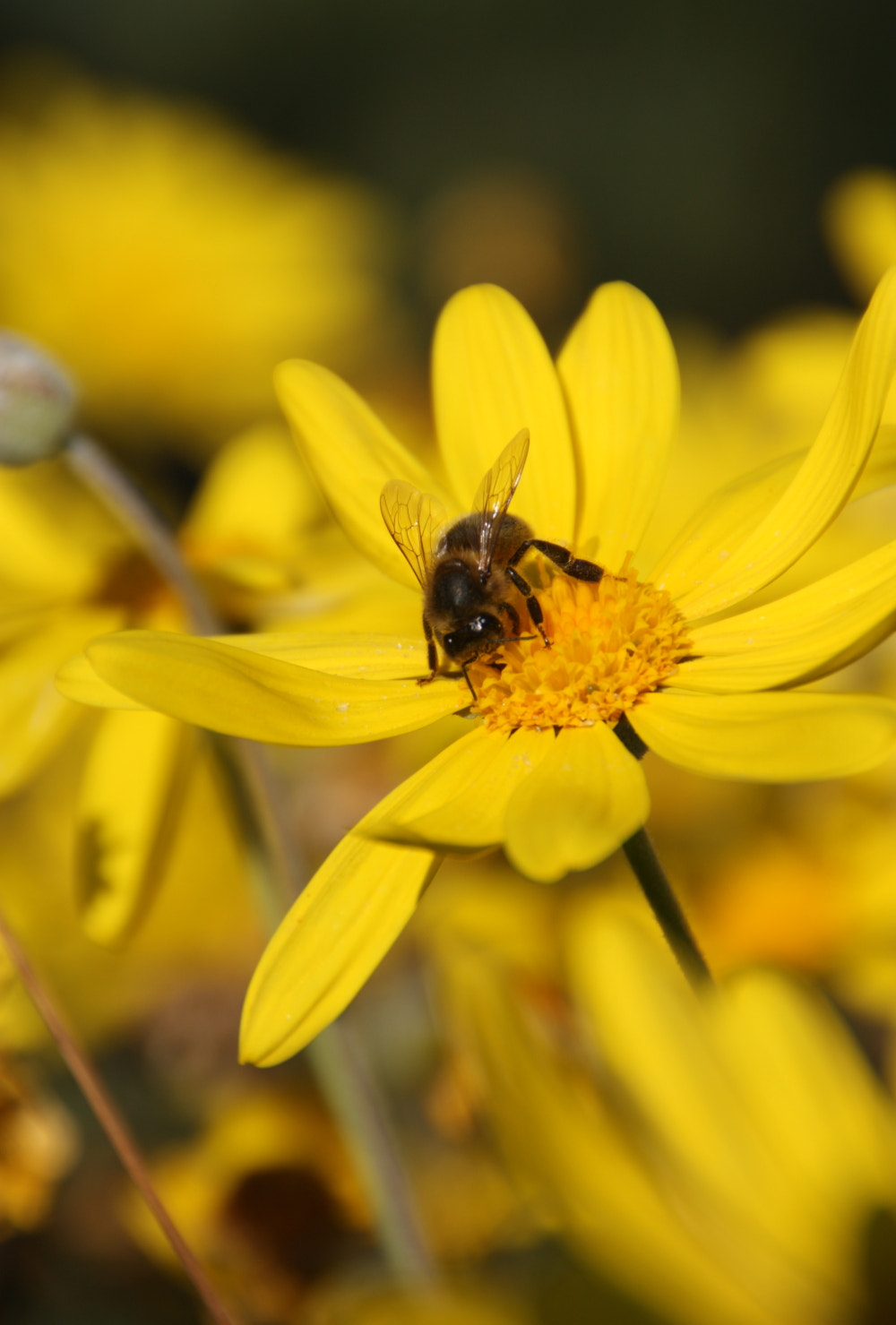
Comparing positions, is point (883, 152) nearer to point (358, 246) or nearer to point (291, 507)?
point (358, 246)

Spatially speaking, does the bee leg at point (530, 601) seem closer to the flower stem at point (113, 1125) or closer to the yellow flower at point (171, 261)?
the flower stem at point (113, 1125)

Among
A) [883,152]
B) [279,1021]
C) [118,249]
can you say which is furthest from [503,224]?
[279,1021]

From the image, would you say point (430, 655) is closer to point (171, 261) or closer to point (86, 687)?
point (86, 687)

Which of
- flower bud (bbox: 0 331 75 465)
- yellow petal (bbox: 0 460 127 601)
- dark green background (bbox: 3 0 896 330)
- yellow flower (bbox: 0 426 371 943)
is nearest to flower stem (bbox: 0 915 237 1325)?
yellow flower (bbox: 0 426 371 943)

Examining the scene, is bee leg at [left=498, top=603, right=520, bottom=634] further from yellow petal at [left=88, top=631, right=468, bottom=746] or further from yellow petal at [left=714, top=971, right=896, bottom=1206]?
yellow petal at [left=714, top=971, right=896, bottom=1206]

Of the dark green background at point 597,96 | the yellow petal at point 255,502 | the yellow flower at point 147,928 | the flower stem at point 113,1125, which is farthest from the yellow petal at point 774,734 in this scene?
the dark green background at point 597,96

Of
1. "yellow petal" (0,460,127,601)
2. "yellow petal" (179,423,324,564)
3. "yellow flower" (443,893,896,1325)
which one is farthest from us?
"yellow petal" (179,423,324,564)
